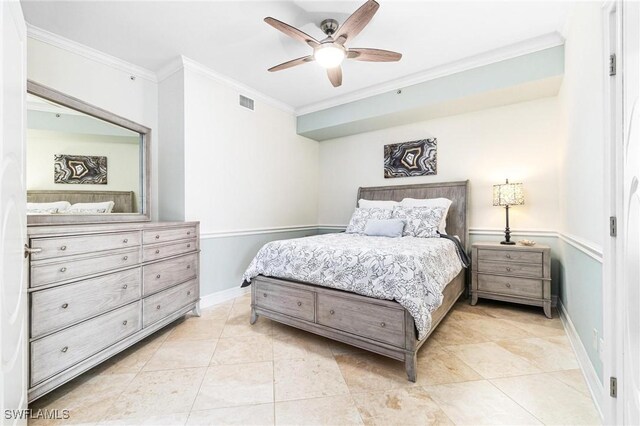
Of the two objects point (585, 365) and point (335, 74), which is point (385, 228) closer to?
point (335, 74)

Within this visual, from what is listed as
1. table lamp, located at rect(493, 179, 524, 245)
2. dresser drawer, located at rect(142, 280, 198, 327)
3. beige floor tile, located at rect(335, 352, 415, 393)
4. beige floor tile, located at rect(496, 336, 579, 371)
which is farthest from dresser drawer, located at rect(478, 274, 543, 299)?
dresser drawer, located at rect(142, 280, 198, 327)

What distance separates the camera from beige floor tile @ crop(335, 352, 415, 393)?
1.72 m

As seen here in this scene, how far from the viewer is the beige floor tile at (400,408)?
55.9 inches

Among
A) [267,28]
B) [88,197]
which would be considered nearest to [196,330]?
[88,197]

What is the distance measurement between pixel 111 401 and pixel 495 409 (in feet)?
7.26

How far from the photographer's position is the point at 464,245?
3.46 metres

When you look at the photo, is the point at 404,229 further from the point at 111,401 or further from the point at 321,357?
the point at 111,401

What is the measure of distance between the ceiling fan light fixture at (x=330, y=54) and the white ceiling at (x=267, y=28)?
12.6 inches

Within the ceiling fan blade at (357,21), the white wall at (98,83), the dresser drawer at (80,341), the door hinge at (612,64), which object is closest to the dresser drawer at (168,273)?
the dresser drawer at (80,341)

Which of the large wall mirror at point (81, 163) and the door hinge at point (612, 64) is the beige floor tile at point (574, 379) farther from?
the large wall mirror at point (81, 163)

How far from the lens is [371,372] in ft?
6.13

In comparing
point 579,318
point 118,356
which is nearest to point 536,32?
point 579,318

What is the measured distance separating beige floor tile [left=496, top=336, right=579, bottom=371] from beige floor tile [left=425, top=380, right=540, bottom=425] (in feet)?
1.80

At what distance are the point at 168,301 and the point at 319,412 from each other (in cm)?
172
